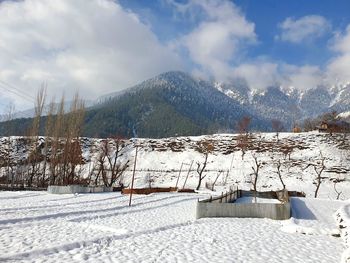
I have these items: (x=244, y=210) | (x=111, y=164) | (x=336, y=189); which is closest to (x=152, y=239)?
(x=244, y=210)

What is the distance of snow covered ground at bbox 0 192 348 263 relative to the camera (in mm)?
13039

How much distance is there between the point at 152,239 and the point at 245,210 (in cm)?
1086

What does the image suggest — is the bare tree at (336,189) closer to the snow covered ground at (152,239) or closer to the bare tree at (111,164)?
the snow covered ground at (152,239)

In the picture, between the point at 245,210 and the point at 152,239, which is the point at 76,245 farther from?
the point at 245,210

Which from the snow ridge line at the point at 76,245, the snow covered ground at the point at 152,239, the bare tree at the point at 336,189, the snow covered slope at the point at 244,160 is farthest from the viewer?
the snow covered slope at the point at 244,160

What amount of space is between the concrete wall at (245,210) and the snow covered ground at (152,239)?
885 mm

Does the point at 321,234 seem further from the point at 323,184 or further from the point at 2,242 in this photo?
the point at 323,184

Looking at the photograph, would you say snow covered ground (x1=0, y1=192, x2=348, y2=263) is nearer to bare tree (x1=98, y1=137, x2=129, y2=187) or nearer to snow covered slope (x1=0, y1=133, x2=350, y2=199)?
bare tree (x1=98, y1=137, x2=129, y2=187)

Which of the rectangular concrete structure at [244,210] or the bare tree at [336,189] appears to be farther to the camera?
the bare tree at [336,189]

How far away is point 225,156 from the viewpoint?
8650cm

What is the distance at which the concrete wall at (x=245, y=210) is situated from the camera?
24547mm

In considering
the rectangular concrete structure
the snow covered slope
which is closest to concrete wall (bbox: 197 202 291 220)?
the rectangular concrete structure

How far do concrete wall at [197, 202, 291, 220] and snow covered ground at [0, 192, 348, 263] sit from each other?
34.8 inches

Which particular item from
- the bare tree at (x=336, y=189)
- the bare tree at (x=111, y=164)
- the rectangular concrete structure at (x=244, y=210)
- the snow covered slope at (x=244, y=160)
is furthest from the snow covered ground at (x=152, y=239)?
the snow covered slope at (x=244, y=160)
